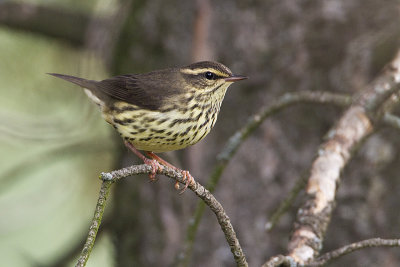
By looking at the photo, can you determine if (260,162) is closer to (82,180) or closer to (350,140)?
(350,140)

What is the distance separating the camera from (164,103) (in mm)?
3400

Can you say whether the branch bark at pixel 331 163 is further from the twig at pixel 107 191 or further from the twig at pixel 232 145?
the twig at pixel 107 191

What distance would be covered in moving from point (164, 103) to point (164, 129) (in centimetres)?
23

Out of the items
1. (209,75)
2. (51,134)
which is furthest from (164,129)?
(51,134)

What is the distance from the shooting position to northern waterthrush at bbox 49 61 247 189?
327cm

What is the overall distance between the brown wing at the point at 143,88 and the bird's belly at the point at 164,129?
93 mm

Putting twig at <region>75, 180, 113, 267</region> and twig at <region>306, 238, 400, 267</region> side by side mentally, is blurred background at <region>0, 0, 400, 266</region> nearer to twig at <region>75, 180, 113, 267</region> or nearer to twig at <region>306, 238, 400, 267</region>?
twig at <region>306, 238, 400, 267</region>

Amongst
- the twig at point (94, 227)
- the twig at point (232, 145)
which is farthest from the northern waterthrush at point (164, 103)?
the twig at point (94, 227)

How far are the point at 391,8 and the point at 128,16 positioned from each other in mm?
2062

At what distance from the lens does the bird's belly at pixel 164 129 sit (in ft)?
10.6

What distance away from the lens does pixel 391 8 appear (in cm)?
408

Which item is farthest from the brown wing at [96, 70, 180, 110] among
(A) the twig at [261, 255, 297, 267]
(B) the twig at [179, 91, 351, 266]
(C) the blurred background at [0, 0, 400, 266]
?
(A) the twig at [261, 255, 297, 267]

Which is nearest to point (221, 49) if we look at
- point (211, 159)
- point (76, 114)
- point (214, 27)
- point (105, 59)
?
point (214, 27)

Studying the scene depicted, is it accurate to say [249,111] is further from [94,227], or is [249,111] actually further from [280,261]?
[94,227]
